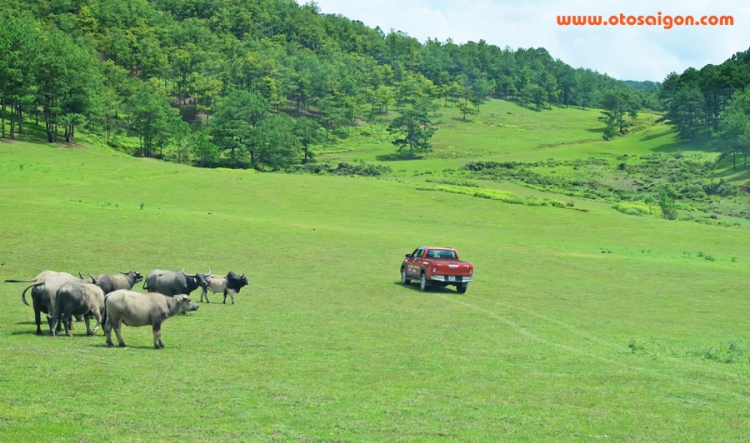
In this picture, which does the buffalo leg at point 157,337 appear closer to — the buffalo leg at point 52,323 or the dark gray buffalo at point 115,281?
the buffalo leg at point 52,323

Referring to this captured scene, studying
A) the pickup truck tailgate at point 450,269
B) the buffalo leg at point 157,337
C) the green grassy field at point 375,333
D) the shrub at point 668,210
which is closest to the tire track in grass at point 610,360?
the green grassy field at point 375,333

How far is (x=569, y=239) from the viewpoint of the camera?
63156 mm

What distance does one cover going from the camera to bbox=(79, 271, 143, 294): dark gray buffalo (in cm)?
2561

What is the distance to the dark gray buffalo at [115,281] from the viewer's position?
2561cm

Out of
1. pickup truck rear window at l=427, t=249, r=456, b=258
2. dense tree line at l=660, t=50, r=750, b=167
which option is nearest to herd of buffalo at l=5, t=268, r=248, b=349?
pickup truck rear window at l=427, t=249, r=456, b=258

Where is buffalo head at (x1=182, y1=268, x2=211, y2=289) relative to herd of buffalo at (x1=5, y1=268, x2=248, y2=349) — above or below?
below

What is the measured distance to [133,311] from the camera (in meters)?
19.6

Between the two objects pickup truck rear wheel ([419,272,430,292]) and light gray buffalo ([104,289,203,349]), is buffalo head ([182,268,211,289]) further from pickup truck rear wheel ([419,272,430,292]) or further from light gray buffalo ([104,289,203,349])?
pickup truck rear wheel ([419,272,430,292])

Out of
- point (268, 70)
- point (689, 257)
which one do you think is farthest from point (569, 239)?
point (268, 70)

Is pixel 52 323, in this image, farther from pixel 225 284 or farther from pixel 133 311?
pixel 225 284

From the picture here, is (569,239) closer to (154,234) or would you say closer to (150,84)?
(154,234)

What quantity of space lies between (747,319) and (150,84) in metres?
158

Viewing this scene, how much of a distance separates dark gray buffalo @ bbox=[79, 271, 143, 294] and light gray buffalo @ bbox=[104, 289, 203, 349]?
18.5 feet

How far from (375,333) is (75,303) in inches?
347
